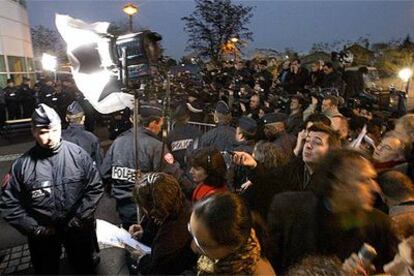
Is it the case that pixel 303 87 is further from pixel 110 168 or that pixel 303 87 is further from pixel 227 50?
pixel 227 50

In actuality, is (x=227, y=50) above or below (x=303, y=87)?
above

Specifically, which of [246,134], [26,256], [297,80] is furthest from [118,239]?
[297,80]

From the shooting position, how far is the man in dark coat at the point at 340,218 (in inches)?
77.5

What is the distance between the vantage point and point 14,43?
2062 cm

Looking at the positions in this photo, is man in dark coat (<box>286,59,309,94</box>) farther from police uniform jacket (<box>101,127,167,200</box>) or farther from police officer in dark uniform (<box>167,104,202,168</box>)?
police uniform jacket (<box>101,127,167,200</box>)

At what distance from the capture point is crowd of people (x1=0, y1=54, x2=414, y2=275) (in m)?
1.62

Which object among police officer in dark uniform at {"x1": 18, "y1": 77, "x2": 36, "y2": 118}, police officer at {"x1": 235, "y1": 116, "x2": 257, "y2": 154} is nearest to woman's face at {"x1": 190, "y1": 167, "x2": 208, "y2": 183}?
police officer at {"x1": 235, "y1": 116, "x2": 257, "y2": 154}

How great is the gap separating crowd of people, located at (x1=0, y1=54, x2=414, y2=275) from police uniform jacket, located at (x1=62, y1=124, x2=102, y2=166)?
0.6 inches

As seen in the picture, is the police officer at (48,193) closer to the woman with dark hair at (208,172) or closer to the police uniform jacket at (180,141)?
the woman with dark hair at (208,172)

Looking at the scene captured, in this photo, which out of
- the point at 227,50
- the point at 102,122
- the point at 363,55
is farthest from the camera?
the point at 227,50

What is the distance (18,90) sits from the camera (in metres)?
14.1

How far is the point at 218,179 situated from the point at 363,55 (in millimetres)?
21392

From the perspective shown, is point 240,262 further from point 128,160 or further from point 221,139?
point 221,139

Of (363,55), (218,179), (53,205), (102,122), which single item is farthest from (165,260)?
(363,55)
